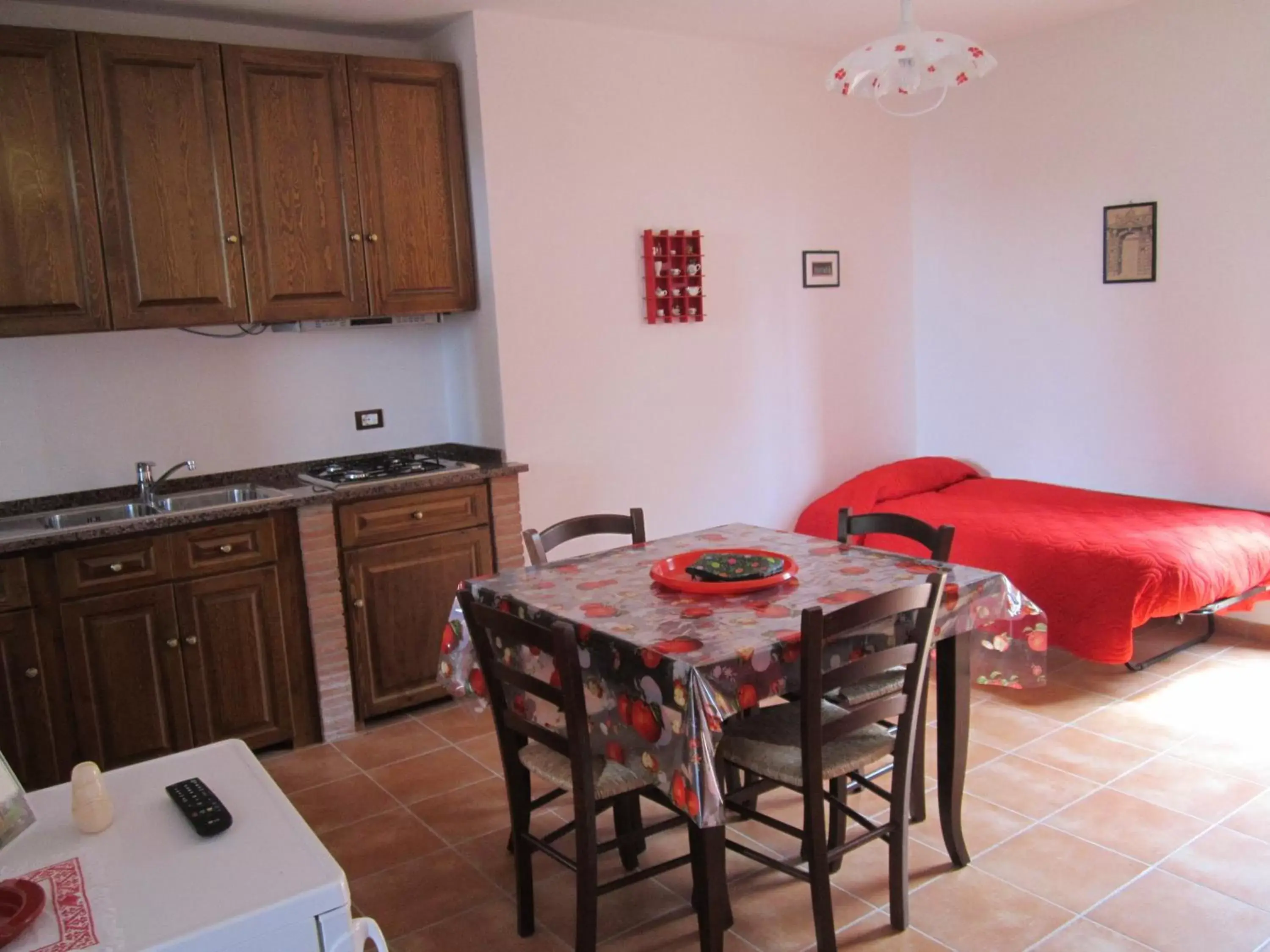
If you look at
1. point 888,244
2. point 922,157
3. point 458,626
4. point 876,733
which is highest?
point 922,157

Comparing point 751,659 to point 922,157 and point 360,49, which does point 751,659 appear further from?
point 922,157

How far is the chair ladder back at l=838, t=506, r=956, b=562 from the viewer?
8.72ft

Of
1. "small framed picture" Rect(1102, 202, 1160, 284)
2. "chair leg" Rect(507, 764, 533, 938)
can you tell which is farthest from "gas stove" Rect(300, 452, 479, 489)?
"small framed picture" Rect(1102, 202, 1160, 284)

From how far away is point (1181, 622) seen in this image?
4.21m

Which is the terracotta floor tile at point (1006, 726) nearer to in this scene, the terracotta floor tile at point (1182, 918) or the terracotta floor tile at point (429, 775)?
the terracotta floor tile at point (1182, 918)

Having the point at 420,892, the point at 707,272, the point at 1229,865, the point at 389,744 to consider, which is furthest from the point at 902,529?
the point at 707,272

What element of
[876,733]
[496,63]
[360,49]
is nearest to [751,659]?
[876,733]

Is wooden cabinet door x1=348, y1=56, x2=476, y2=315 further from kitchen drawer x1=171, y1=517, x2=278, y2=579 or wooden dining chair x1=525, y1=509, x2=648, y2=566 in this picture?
wooden dining chair x1=525, y1=509, x2=648, y2=566

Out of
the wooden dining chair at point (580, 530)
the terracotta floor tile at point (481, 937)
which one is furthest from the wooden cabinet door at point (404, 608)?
the terracotta floor tile at point (481, 937)

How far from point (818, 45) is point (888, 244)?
1085mm

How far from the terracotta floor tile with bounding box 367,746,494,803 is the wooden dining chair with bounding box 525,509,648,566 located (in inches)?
30.9

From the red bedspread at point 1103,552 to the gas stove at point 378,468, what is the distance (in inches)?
74.4

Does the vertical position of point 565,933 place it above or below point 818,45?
below

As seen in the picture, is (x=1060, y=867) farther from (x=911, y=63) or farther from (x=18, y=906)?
(x=18, y=906)
